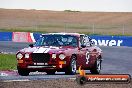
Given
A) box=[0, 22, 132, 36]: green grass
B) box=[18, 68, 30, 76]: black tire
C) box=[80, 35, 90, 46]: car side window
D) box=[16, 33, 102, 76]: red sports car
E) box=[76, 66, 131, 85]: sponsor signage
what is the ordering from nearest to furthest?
box=[76, 66, 131, 85]: sponsor signage
box=[16, 33, 102, 76]: red sports car
box=[18, 68, 30, 76]: black tire
box=[80, 35, 90, 46]: car side window
box=[0, 22, 132, 36]: green grass

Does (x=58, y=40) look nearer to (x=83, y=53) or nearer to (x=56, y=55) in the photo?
(x=83, y=53)

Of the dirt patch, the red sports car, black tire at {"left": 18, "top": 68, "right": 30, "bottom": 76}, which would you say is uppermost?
the red sports car

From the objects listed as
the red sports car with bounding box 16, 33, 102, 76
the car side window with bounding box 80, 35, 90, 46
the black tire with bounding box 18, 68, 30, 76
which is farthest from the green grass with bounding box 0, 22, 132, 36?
the black tire with bounding box 18, 68, 30, 76

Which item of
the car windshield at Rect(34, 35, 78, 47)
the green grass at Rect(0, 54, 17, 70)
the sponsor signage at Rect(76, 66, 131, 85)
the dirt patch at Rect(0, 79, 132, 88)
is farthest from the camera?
the green grass at Rect(0, 54, 17, 70)

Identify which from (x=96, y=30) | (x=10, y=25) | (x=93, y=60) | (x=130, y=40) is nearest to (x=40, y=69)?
(x=93, y=60)

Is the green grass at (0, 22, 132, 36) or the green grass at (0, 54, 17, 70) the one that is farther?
the green grass at (0, 22, 132, 36)

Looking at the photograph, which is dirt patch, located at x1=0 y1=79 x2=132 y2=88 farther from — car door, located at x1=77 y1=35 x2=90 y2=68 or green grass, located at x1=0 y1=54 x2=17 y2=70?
green grass, located at x1=0 y1=54 x2=17 y2=70

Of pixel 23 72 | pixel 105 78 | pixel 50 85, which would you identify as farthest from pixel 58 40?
pixel 105 78

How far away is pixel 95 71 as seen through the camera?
20969mm

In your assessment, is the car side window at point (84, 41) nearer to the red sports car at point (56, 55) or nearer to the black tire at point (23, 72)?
the red sports car at point (56, 55)

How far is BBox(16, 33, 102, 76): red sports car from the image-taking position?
18609 millimetres

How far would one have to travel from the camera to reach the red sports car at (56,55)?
1861cm

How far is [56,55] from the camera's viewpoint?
60.8 ft

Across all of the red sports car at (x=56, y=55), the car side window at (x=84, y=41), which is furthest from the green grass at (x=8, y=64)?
the car side window at (x=84, y=41)
